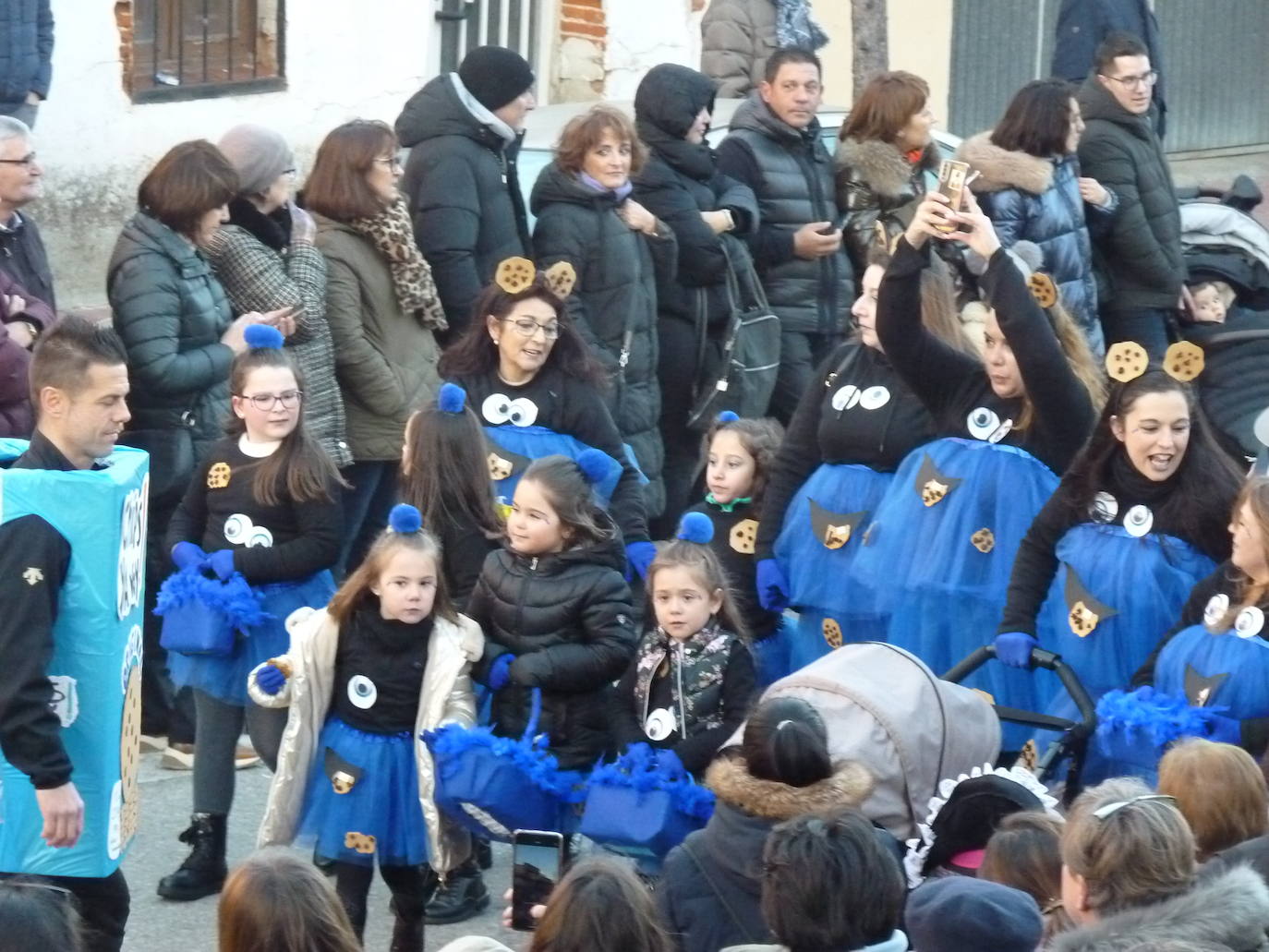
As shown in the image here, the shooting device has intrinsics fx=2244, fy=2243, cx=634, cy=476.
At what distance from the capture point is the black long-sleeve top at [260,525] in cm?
646

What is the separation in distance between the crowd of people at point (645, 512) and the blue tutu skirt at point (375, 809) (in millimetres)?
12

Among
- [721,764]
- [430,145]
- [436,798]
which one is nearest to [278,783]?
[436,798]

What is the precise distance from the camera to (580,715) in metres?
6.07

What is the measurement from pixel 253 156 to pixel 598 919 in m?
4.47

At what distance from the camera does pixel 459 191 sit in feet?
26.4

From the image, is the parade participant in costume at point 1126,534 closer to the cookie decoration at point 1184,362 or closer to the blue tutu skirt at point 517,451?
the cookie decoration at point 1184,362

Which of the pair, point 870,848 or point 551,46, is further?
point 551,46

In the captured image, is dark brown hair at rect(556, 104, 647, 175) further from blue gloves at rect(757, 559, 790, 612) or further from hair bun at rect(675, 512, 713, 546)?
hair bun at rect(675, 512, 713, 546)

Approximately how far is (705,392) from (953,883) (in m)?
5.08

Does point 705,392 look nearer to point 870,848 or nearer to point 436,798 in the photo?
point 436,798

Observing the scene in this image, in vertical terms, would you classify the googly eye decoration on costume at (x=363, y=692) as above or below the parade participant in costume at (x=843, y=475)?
below

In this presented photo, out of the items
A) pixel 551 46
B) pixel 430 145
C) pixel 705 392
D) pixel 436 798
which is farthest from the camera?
pixel 551 46

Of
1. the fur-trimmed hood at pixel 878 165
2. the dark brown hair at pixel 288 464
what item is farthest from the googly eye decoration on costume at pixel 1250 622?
the fur-trimmed hood at pixel 878 165

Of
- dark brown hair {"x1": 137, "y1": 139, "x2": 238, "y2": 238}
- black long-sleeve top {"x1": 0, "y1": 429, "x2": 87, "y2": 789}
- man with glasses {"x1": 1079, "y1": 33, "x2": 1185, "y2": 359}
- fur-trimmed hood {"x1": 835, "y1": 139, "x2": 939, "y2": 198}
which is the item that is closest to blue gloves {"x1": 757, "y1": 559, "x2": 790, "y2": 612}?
dark brown hair {"x1": 137, "y1": 139, "x2": 238, "y2": 238}
